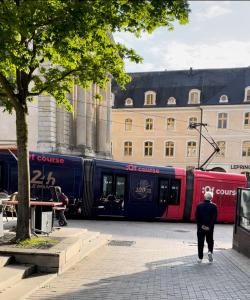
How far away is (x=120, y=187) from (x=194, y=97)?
37390mm

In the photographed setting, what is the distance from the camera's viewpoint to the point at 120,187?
18.7 metres

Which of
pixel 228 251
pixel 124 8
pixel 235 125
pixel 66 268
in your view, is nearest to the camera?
pixel 124 8

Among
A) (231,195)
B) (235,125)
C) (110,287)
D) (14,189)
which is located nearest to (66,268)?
(110,287)

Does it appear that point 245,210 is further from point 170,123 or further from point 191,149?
point 170,123

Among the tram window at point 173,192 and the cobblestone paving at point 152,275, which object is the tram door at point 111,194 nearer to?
the tram window at point 173,192

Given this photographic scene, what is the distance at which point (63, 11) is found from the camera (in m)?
6.73

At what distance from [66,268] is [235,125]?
44.8 metres

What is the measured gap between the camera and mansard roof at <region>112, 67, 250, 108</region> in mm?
52094

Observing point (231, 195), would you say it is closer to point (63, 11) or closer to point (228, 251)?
point (228, 251)

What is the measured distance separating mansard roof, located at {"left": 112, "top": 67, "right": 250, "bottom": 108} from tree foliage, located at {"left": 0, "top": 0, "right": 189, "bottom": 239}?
43.4m

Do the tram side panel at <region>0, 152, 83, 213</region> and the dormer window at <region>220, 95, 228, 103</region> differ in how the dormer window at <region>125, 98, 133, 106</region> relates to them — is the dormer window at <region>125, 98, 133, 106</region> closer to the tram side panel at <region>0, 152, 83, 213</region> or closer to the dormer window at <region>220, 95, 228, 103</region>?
the dormer window at <region>220, 95, 228, 103</region>

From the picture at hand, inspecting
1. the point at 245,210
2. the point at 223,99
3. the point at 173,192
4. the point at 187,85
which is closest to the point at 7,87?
the point at 245,210

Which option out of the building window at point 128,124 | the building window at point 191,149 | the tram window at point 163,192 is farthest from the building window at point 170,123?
the tram window at point 163,192

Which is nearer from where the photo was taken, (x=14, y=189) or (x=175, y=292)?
(x=175, y=292)
